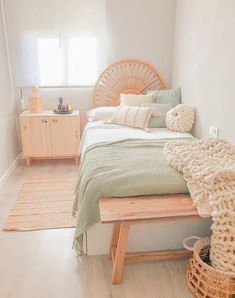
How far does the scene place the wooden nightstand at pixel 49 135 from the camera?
3.37 m

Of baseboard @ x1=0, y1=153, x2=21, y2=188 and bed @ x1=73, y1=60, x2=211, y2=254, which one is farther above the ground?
bed @ x1=73, y1=60, x2=211, y2=254

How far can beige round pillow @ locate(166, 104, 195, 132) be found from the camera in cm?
277

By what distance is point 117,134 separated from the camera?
2.64m

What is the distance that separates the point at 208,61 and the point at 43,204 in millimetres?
2064

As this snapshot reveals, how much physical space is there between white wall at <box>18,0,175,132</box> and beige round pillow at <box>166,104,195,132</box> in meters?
1.01

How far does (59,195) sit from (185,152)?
59.1 inches

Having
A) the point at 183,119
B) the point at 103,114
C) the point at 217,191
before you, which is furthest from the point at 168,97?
the point at 217,191

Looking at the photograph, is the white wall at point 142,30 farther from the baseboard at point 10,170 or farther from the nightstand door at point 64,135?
the baseboard at point 10,170

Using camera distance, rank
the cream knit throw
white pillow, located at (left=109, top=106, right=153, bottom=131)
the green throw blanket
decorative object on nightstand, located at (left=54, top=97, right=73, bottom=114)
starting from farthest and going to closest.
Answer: decorative object on nightstand, located at (left=54, top=97, right=73, bottom=114) < white pillow, located at (left=109, top=106, right=153, bottom=131) < the green throw blanket < the cream knit throw

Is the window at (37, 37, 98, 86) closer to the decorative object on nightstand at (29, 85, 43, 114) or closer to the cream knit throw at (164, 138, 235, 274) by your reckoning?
the decorative object on nightstand at (29, 85, 43, 114)

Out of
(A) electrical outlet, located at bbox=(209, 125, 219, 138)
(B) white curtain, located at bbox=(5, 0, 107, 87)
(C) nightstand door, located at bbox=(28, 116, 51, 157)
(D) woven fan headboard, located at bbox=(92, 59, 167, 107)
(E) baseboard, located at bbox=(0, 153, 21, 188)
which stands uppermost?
(B) white curtain, located at bbox=(5, 0, 107, 87)

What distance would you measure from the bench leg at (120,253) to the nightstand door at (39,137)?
219cm

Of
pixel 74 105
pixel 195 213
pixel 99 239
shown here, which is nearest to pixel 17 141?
pixel 74 105

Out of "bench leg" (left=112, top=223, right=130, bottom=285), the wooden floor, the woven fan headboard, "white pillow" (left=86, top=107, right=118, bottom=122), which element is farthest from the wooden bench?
the woven fan headboard
